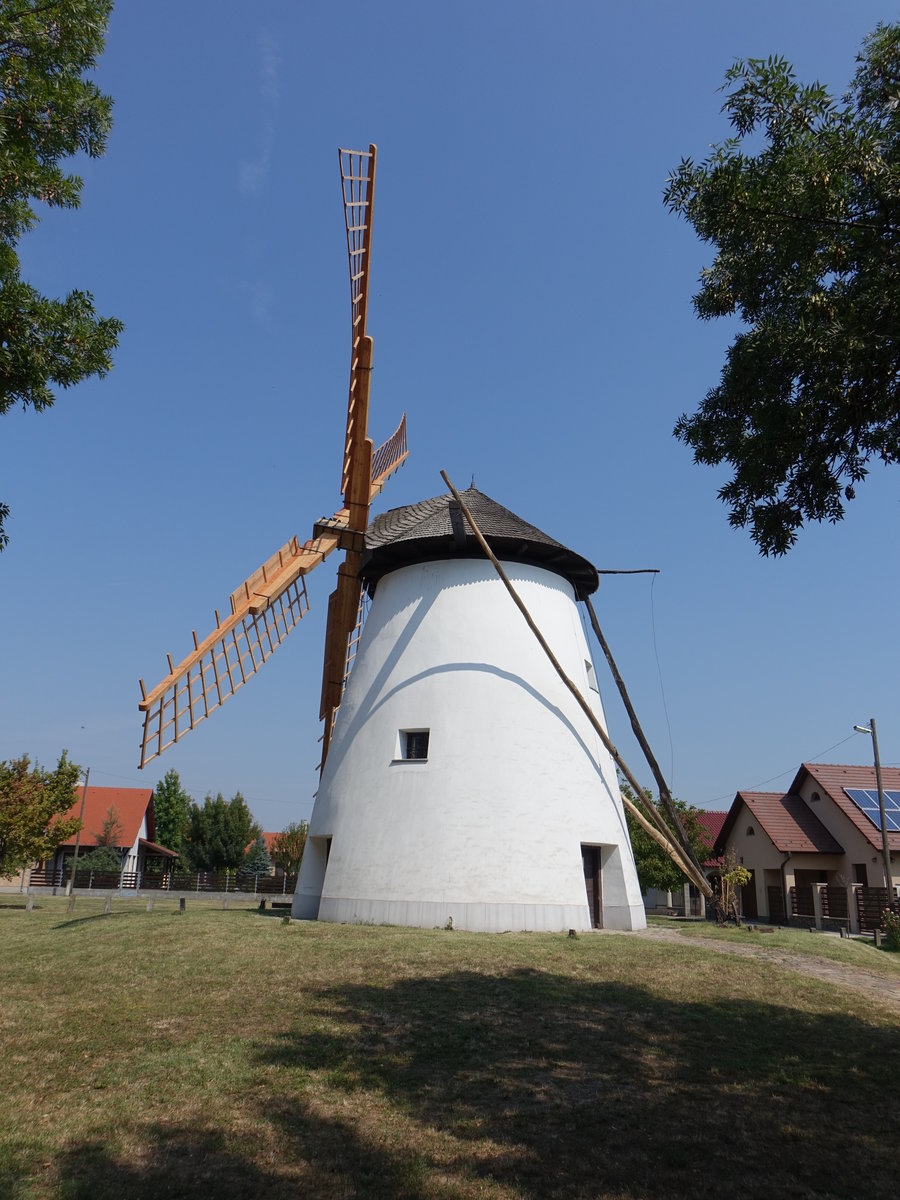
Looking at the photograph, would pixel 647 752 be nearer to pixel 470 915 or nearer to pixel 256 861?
pixel 470 915

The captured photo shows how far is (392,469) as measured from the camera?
2666 cm

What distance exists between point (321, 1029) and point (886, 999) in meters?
7.89

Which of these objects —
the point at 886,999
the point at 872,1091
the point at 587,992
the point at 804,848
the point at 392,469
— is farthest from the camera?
the point at 804,848

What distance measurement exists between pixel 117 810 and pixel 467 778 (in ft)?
145

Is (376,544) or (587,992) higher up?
(376,544)

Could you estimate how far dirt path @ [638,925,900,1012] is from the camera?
11914 millimetres

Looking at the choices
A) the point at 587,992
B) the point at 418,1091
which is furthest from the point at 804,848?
the point at 418,1091

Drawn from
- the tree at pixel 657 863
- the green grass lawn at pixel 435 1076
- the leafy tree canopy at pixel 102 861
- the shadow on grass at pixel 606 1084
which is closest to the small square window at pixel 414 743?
the green grass lawn at pixel 435 1076

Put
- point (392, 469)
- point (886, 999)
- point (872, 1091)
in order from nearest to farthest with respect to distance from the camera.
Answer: point (872, 1091)
point (886, 999)
point (392, 469)

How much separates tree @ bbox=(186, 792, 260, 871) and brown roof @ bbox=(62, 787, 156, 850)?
3675 mm

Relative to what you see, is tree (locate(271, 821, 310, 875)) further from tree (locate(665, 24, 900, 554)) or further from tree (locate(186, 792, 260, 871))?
tree (locate(665, 24, 900, 554))

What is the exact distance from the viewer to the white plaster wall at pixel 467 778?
16.5 m

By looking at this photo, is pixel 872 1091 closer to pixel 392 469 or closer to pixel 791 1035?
pixel 791 1035

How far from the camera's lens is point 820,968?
13414mm
